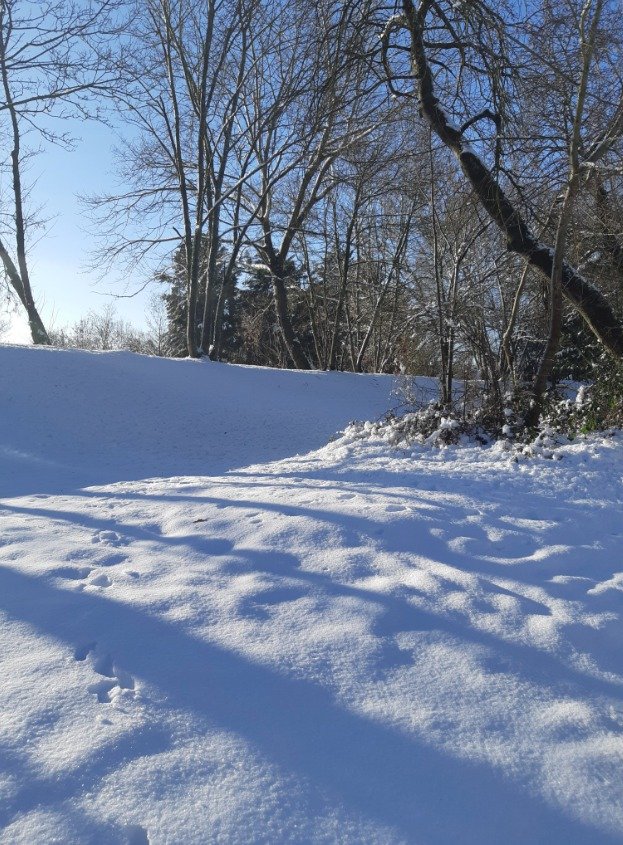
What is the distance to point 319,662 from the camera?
2488 millimetres

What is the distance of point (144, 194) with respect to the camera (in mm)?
19203

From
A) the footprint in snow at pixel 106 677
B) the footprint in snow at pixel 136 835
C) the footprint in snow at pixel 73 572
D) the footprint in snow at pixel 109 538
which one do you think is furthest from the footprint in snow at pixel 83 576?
the footprint in snow at pixel 136 835

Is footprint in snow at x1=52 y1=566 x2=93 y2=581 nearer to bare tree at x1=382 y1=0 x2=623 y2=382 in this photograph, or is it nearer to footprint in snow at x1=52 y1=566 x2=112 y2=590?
footprint in snow at x1=52 y1=566 x2=112 y2=590

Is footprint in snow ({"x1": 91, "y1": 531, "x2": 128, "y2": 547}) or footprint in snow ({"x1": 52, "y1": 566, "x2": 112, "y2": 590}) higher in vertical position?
footprint in snow ({"x1": 91, "y1": 531, "x2": 128, "y2": 547})

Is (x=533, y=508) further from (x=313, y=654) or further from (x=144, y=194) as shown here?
(x=144, y=194)

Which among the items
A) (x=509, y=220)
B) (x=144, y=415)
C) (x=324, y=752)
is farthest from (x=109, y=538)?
(x=144, y=415)

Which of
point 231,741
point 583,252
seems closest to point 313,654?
point 231,741

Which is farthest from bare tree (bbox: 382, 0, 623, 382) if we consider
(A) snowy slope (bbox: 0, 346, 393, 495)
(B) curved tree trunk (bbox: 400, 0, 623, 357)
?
(A) snowy slope (bbox: 0, 346, 393, 495)

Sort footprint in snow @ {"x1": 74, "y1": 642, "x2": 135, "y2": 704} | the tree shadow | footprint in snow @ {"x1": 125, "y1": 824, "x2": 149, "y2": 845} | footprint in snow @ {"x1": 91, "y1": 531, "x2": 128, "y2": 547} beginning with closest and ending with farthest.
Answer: footprint in snow @ {"x1": 125, "y1": 824, "x2": 149, "y2": 845}, the tree shadow, footprint in snow @ {"x1": 74, "y1": 642, "x2": 135, "y2": 704}, footprint in snow @ {"x1": 91, "y1": 531, "x2": 128, "y2": 547}

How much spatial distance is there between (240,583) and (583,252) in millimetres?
7731

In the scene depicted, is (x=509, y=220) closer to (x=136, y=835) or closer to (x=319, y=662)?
A: (x=319, y=662)

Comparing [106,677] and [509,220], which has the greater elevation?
[509,220]

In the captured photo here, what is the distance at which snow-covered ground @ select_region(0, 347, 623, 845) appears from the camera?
180 centimetres

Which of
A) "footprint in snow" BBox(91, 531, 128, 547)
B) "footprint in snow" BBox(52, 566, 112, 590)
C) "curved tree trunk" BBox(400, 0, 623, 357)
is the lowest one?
"footprint in snow" BBox(52, 566, 112, 590)
